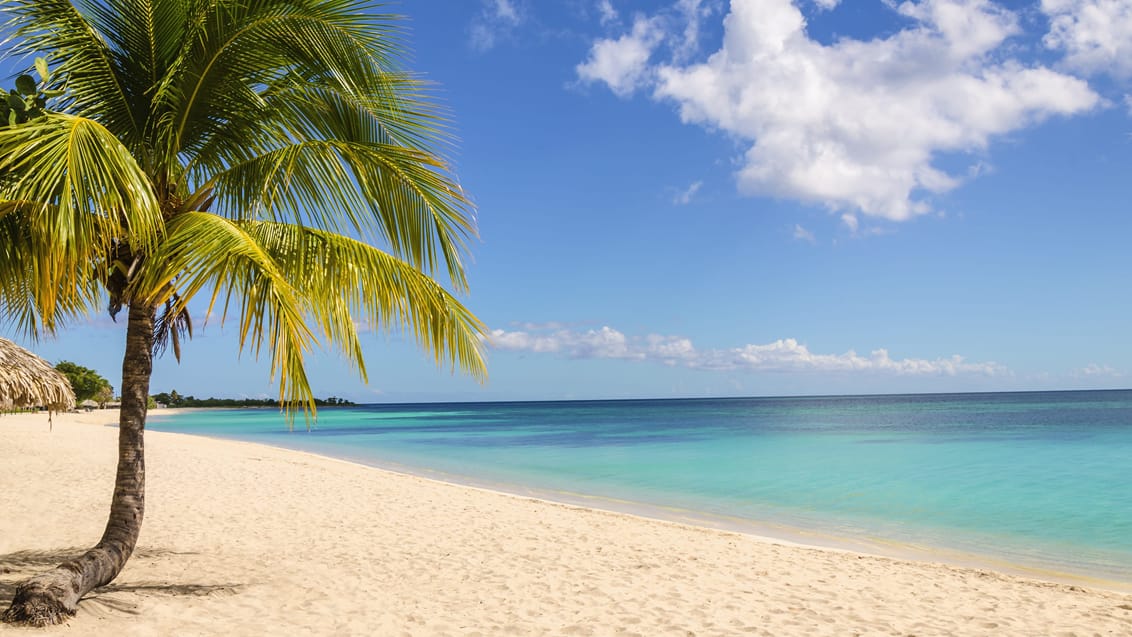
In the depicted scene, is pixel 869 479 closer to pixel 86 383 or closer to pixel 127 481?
pixel 127 481

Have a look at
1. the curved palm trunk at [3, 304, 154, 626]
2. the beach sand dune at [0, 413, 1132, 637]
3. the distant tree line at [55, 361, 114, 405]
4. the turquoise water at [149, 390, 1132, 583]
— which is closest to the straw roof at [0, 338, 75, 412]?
the beach sand dune at [0, 413, 1132, 637]

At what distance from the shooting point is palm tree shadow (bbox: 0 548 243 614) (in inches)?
195

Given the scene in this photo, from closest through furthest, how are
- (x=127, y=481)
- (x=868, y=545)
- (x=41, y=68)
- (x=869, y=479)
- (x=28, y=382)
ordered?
(x=41, y=68), (x=127, y=481), (x=868, y=545), (x=28, y=382), (x=869, y=479)

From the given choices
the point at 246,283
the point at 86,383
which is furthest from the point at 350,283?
the point at 86,383

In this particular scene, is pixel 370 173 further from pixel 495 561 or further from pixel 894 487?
pixel 894 487

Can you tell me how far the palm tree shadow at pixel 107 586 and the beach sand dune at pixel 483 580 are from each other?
0.07 feet

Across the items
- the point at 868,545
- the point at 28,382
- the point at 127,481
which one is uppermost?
the point at 28,382

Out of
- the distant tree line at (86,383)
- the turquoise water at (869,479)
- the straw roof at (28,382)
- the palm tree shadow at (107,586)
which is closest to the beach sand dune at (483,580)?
the palm tree shadow at (107,586)

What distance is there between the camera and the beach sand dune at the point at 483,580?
16.4 feet

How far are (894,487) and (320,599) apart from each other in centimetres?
1364

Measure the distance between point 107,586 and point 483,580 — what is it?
9.36 feet

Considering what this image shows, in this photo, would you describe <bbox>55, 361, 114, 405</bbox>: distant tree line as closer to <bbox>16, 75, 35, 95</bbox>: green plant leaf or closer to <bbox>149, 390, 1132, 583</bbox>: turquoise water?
<bbox>149, 390, 1132, 583</bbox>: turquoise water

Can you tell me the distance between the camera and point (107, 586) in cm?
526

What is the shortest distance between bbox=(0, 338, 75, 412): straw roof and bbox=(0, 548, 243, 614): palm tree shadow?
4.74 metres
